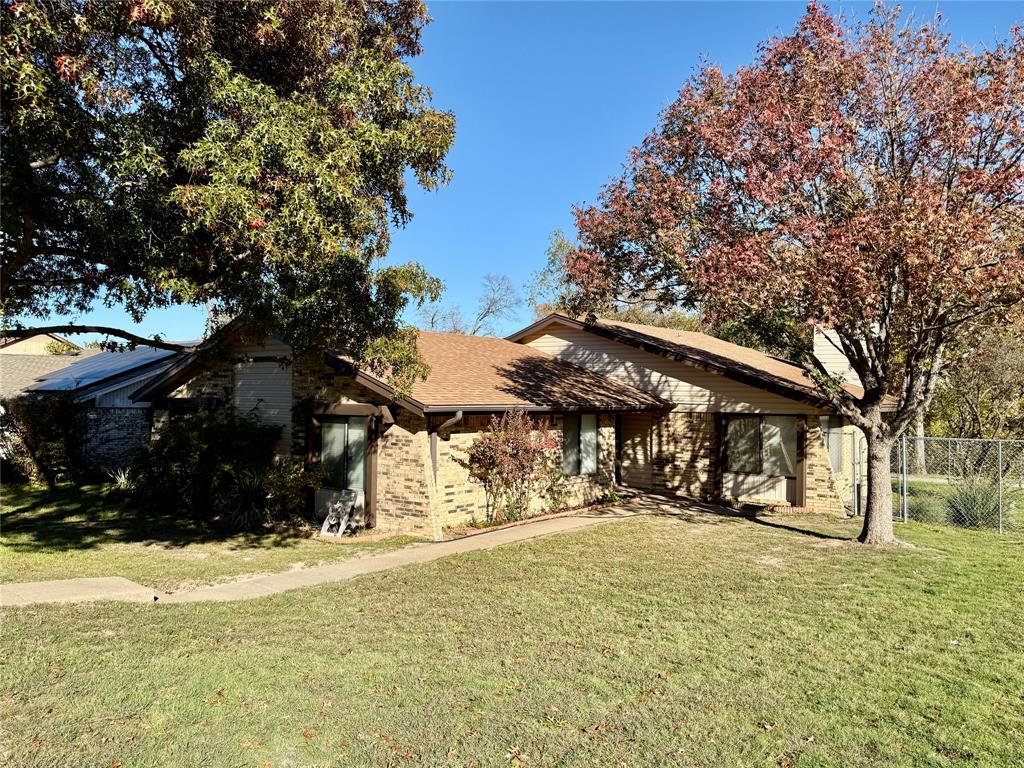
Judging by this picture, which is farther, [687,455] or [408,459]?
[687,455]

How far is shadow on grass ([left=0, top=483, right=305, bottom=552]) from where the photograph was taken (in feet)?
41.5

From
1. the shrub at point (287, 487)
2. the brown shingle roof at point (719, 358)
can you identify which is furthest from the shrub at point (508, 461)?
the brown shingle roof at point (719, 358)

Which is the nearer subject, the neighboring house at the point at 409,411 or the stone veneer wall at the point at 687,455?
the neighboring house at the point at 409,411

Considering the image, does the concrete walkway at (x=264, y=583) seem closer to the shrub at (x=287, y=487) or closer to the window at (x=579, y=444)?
the window at (x=579, y=444)

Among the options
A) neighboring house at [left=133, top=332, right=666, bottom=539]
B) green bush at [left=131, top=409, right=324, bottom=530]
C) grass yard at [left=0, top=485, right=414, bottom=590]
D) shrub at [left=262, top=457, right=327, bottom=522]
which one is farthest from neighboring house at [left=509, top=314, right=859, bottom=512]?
green bush at [left=131, top=409, right=324, bottom=530]

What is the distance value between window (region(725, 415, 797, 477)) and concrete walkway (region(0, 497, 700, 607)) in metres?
6.12

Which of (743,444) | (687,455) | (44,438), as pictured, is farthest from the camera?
(44,438)

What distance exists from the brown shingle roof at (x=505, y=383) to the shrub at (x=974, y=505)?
7.07 m

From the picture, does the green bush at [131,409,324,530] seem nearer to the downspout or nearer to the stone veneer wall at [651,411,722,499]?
the downspout

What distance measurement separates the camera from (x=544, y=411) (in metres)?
15.7

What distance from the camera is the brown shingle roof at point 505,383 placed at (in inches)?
550

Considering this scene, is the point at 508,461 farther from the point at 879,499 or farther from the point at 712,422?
the point at 879,499

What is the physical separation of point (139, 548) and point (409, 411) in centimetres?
538

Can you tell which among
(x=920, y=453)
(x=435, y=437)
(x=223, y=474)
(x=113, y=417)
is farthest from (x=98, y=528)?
(x=920, y=453)
